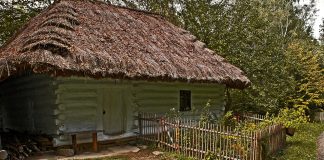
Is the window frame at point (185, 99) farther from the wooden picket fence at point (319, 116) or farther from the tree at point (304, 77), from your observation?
the wooden picket fence at point (319, 116)

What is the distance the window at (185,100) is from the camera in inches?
643

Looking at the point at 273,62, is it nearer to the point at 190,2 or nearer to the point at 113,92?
the point at 190,2

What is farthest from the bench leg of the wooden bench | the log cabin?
the log cabin

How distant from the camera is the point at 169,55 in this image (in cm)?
1496

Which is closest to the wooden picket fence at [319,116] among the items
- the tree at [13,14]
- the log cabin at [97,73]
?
the log cabin at [97,73]

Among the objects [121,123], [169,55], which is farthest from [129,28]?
[121,123]

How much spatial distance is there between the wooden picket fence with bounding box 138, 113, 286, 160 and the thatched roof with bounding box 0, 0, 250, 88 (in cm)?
225

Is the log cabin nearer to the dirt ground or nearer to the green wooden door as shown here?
the green wooden door

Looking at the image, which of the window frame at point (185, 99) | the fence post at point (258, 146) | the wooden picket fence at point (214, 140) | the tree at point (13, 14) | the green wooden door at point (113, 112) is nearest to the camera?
the fence post at point (258, 146)

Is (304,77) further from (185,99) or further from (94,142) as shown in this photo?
(94,142)

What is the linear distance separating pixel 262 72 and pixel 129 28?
29.7 feet

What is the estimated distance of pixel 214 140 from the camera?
410 inches

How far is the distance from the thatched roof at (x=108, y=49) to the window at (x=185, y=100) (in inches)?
64.7

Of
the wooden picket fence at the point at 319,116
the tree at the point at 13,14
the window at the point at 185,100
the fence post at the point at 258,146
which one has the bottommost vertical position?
the wooden picket fence at the point at 319,116
